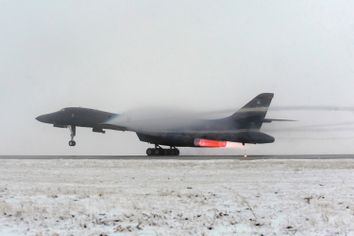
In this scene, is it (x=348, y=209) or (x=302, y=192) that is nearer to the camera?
(x=348, y=209)

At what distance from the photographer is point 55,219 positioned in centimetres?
1463

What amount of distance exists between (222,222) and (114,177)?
39.7 feet

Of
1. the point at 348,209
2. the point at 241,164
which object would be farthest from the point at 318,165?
the point at 348,209

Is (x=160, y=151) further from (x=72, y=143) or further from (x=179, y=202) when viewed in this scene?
(x=179, y=202)

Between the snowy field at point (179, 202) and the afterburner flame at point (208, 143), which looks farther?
the afterburner flame at point (208, 143)

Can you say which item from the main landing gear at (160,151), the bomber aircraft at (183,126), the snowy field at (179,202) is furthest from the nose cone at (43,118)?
the snowy field at (179,202)

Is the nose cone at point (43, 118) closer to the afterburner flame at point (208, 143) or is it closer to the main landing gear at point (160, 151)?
the main landing gear at point (160, 151)

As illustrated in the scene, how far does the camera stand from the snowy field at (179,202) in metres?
13.9

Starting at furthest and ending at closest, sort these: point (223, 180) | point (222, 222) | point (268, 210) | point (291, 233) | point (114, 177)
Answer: point (114, 177) < point (223, 180) < point (268, 210) < point (222, 222) < point (291, 233)

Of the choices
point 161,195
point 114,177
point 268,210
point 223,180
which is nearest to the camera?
point 268,210

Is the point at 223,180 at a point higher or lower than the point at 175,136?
lower

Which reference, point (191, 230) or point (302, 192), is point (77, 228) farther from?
point (302, 192)

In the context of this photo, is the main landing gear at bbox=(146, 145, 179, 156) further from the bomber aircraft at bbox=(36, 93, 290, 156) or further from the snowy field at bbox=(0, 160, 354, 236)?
the snowy field at bbox=(0, 160, 354, 236)

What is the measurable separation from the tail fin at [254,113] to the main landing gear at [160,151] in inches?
258
